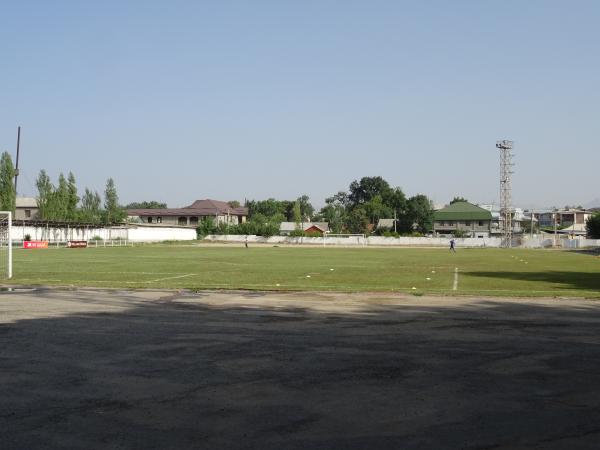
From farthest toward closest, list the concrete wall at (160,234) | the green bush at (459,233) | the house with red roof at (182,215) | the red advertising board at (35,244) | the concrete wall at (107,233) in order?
the house with red roof at (182,215) < the green bush at (459,233) < the concrete wall at (160,234) < the concrete wall at (107,233) < the red advertising board at (35,244)

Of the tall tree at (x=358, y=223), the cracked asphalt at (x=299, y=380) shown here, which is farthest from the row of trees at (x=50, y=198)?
the cracked asphalt at (x=299, y=380)

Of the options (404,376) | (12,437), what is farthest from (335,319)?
(12,437)

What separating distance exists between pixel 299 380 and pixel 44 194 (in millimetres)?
112256

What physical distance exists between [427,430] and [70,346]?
7494 millimetres

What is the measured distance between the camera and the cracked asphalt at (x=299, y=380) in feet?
22.0

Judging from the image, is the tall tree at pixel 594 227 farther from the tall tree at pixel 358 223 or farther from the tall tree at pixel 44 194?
the tall tree at pixel 44 194

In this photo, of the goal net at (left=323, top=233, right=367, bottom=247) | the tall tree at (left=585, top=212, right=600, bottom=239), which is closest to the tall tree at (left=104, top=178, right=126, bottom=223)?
the goal net at (left=323, top=233, right=367, bottom=247)

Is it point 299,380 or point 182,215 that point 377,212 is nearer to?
point 182,215

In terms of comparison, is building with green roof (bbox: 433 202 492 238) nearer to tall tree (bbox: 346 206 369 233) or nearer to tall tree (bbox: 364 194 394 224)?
tall tree (bbox: 364 194 394 224)

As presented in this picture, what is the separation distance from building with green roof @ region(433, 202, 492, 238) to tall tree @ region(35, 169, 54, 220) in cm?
9460

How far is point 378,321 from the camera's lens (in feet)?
49.0

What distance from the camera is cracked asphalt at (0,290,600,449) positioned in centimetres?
670

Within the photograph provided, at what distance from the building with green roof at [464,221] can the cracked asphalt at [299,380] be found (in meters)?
147

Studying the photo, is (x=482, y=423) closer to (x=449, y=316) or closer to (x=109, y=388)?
(x=109, y=388)
